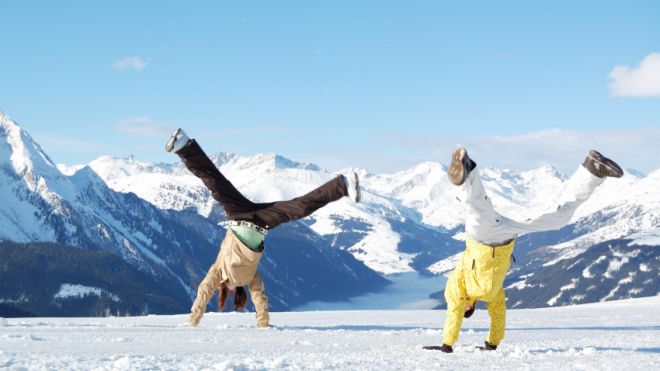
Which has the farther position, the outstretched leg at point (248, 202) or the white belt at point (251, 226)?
the white belt at point (251, 226)

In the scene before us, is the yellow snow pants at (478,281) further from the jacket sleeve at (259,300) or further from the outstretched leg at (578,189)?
the jacket sleeve at (259,300)

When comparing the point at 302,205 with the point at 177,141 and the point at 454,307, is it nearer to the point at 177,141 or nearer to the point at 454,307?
the point at 177,141

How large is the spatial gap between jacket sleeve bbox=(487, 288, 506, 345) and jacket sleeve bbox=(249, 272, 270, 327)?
15.3 ft

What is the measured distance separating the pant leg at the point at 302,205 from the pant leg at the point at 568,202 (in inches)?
112

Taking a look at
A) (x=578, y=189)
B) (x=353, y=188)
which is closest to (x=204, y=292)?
(x=353, y=188)

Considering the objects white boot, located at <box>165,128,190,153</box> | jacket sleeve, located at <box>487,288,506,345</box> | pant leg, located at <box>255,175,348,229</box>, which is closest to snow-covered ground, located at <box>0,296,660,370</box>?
jacket sleeve, located at <box>487,288,506,345</box>

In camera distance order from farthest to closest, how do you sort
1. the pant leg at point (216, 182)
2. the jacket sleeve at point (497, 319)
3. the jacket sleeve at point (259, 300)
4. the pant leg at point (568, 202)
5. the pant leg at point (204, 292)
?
the jacket sleeve at point (259, 300) < the pant leg at point (204, 292) < the pant leg at point (216, 182) < the jacket sleeve at point (497, 319) < the pant leg at point (568, 202)

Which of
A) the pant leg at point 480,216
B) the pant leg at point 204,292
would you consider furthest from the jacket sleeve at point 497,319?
the pant leg at point 204,292

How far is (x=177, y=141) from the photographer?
10922 mm

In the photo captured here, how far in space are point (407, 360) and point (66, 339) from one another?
14.0 feet

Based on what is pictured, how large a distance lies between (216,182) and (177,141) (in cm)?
119

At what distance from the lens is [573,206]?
8.65m

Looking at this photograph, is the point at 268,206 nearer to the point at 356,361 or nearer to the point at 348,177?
the point at 348,177

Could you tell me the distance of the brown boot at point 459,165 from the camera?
7.95 metres
